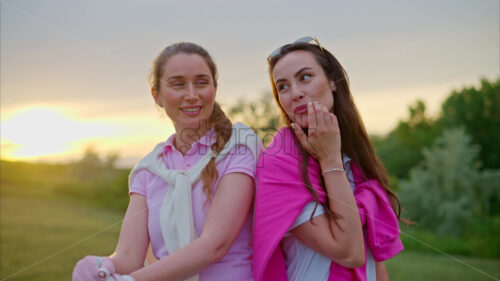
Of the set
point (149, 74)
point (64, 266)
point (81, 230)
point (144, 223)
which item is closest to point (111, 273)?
point (144, 223)

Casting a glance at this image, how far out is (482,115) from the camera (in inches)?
1043

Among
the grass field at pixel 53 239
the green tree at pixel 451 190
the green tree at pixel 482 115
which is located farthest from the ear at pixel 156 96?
the green tree at pixel 482 115

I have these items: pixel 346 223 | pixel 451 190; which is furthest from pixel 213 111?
pixel 451 190

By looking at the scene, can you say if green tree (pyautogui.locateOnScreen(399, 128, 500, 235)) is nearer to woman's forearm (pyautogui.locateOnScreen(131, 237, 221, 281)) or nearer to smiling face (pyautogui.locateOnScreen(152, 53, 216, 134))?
smiling face (pyautogui.locateOnScreen(152, 53, 216, 134))

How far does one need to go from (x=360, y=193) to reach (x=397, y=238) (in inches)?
Answer: 15.5

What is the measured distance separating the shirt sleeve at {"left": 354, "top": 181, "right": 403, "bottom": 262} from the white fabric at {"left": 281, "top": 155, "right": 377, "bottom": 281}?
10 centimetres

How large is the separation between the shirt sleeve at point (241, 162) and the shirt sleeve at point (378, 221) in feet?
2.25

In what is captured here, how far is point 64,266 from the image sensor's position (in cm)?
766

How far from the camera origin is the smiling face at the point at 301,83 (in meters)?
2.37

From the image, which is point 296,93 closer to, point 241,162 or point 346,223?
point 241,162

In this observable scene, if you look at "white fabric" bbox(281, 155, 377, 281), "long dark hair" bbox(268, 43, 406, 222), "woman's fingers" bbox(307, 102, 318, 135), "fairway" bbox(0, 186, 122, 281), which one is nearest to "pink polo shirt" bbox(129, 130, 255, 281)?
"white fabric" bbox(281, 155, 377, 281)

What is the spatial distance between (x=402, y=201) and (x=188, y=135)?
17.5 metres

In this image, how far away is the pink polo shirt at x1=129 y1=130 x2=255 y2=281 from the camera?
219 cm

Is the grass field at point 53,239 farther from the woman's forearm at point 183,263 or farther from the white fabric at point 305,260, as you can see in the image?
the white fabric at point 305,260
